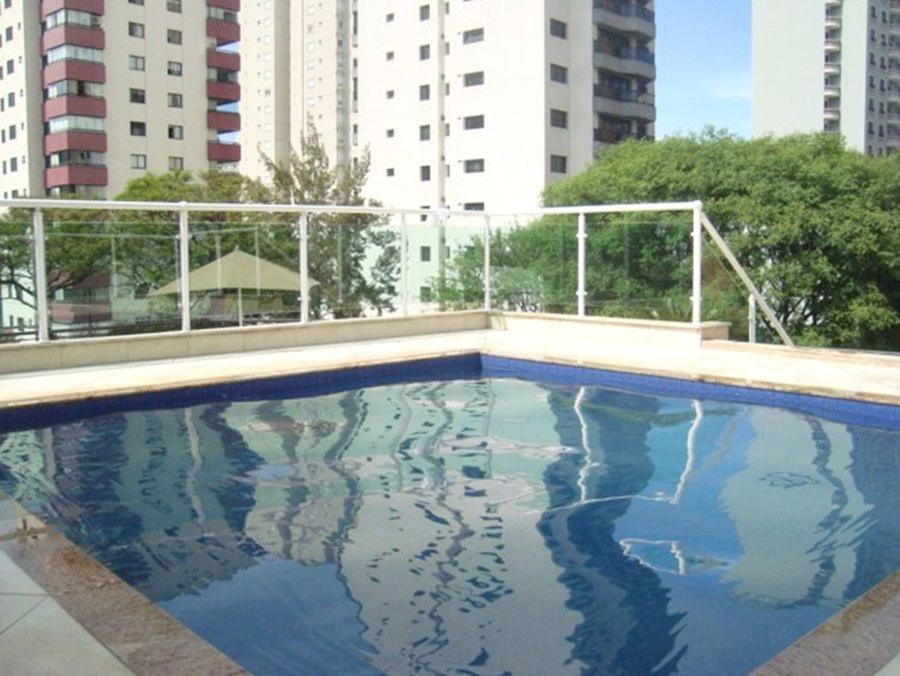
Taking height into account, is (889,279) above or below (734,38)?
below

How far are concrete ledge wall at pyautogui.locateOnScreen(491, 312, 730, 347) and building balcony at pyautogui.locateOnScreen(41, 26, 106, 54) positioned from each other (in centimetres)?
4801

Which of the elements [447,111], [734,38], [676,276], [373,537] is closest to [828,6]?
[734,38]

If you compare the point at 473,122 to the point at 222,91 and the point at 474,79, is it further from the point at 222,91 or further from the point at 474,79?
the point at 222,91

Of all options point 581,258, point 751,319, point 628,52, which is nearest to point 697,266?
point 751,319

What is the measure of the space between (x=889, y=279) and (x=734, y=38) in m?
66.2

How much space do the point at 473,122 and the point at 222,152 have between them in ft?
66.8

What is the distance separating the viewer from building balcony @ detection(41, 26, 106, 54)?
5253 centimetres

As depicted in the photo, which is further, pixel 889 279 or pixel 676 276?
pixel 889 279

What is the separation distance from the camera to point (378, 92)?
5241cm

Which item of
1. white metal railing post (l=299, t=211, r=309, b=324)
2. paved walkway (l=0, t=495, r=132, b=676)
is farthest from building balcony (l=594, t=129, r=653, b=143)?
paved walkway (l=0, t=495, r=132, b=676)

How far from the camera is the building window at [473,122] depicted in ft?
153

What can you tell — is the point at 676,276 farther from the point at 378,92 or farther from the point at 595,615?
the point at 378,92

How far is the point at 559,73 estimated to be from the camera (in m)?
45.9

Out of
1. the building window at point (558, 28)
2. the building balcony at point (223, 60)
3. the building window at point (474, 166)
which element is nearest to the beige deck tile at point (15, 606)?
the building window at point (474, 166)
